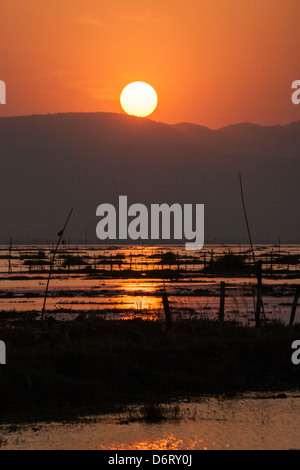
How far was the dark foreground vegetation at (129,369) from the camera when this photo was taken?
13.1 meters

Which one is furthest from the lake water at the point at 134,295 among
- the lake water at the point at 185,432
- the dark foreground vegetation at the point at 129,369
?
the lake water at the point at 185,432

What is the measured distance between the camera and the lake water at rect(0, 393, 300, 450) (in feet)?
34.4

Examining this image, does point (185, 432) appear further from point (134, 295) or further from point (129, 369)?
point (134, 295)

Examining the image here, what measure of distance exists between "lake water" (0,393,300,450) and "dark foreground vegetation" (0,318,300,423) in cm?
89

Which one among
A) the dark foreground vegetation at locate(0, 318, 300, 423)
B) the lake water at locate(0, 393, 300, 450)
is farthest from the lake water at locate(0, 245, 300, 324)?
the lake water at locate(0, 393, 300, 450)

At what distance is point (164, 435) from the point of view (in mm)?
11094

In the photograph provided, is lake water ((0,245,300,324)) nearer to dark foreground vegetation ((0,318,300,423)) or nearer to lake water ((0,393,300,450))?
dark foreground vegetation ((0,318,300,423))

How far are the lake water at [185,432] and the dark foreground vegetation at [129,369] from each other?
0.89 m

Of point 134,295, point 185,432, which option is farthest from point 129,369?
point 134,295

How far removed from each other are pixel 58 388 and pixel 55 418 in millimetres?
1369

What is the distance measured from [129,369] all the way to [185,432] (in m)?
3.54

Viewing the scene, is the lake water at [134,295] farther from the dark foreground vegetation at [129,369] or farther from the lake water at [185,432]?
the lake water at [185,432]
